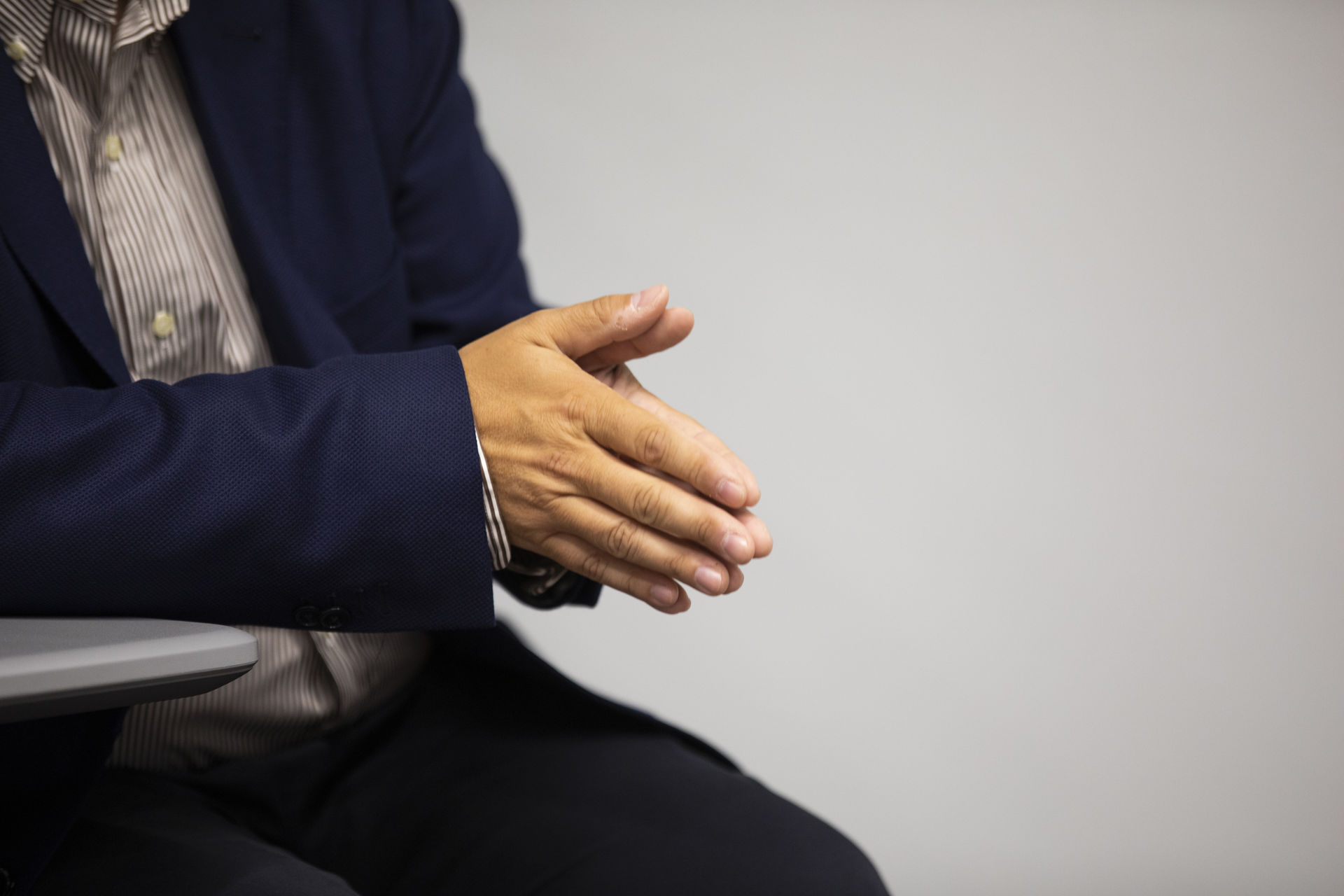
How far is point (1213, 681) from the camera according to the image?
1.23 metres

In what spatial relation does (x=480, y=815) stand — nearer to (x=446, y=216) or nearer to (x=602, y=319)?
(x=602, y=319)

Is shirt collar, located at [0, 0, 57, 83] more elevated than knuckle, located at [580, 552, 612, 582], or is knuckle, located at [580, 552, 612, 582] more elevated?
shirt collar, located at [0, 0, 57, 83]

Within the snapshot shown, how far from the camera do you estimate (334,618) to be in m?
0.57

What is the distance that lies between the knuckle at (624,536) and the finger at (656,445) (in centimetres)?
1

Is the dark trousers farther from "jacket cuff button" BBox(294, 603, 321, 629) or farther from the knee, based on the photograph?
"jacket cuff button" BBox(294, 603, 321, 629)

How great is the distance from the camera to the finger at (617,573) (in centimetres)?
62

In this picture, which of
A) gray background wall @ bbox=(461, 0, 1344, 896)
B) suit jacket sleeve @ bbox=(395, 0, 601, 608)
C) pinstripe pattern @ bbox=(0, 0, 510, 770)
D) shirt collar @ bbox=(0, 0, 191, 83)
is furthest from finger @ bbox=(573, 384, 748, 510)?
gray background wall @ bbox=(461, 0, 1344, 896)

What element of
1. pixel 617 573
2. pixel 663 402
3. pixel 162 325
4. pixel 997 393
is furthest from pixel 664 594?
pixel 997 393

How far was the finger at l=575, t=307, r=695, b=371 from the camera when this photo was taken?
62cm

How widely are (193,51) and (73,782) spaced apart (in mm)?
572

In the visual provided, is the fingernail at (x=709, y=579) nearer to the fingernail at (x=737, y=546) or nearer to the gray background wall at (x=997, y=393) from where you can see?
the fingernail at (x=737, y=546)

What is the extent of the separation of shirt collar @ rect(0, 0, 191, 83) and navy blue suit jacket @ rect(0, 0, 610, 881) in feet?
0.09

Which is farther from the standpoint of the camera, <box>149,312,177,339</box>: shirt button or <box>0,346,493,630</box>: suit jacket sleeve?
<box>149,312,177,339</box>: shirt button

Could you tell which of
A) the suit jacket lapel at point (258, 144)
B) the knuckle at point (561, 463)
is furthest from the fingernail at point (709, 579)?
the suit jacket lapel at point (258, 144)
